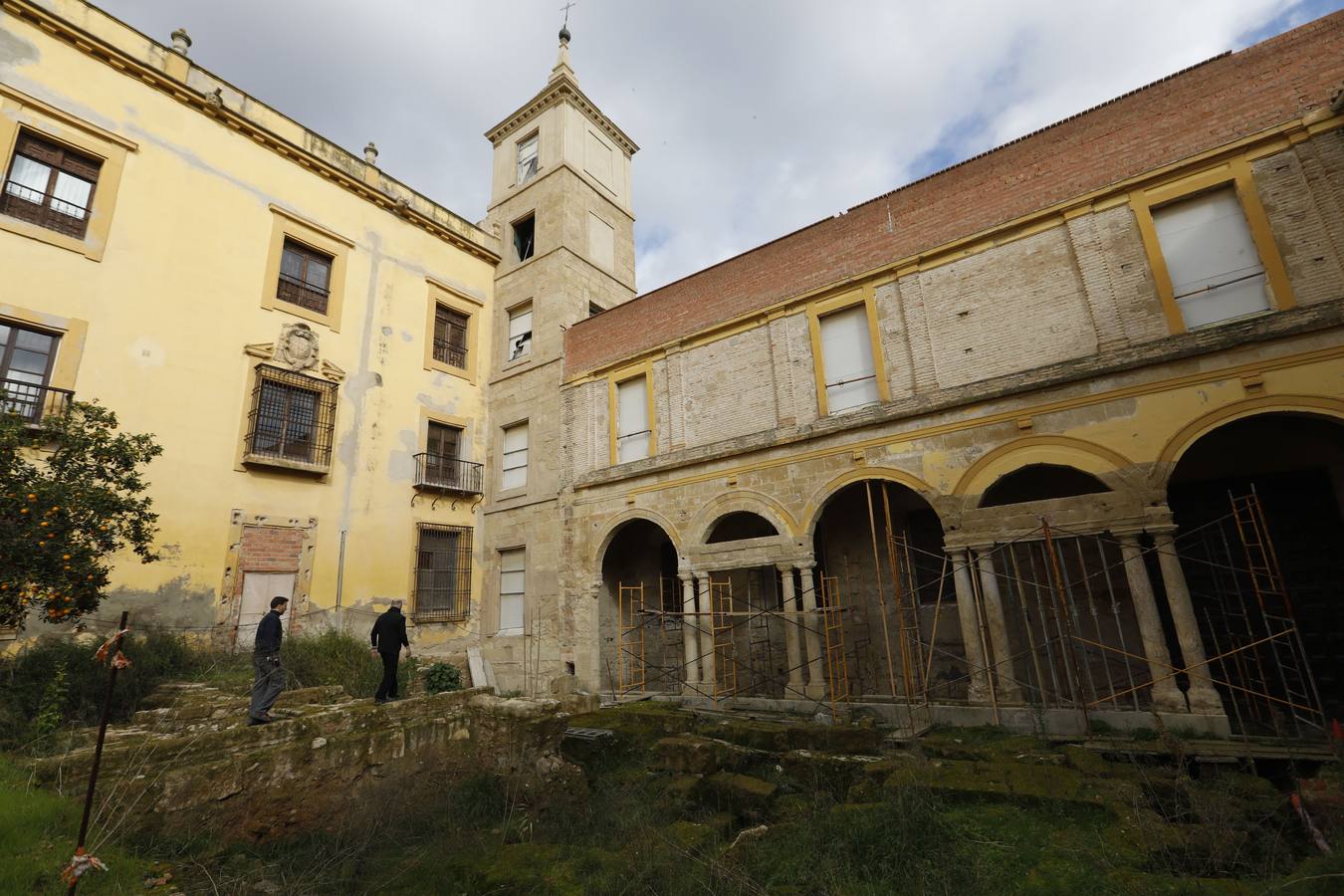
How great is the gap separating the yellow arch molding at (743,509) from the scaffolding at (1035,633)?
1030mm

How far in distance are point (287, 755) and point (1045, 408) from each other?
10.3 metres

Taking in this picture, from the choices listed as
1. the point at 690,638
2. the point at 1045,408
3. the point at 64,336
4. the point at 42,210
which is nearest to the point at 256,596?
the point at 64,336

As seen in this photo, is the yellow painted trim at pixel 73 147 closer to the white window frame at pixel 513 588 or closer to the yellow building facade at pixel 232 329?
the yellow building facade at pixel 232 329

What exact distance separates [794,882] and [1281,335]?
8.65 m

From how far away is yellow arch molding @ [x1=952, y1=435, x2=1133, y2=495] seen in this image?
28.9 ft

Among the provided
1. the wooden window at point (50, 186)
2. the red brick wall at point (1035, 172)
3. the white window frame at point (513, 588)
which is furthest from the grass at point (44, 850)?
the red brick wall at point (1035, 172)

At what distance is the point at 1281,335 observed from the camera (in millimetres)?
7941

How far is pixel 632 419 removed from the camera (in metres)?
14.5

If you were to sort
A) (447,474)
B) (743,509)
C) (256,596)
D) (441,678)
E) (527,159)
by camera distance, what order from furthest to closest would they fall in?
(527,159) < (447,474) < (441,678) < (256,596) < (743,509)

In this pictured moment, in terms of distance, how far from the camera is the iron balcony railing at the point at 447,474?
50.0 feet

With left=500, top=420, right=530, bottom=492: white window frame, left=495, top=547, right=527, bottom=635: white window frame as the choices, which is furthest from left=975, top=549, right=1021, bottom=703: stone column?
left=500, top=420, right=530, bottom=492: white window frame

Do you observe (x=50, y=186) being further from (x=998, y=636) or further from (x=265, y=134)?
(x=998, y=636)

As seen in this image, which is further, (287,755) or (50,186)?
(50,186)

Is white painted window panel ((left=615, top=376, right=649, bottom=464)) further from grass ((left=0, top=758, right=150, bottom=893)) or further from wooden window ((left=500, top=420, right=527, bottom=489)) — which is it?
grass ((left=0, top=758, right=150, bottom=893))
